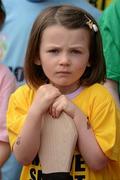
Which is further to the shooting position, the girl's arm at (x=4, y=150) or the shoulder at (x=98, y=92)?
the girl's arm at (x=4, y=150)

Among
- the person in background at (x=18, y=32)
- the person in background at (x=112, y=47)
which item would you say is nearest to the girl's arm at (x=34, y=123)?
the person in background at (x=112, y=47)

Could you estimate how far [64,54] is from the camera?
1.95m

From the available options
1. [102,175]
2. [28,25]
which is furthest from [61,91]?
[28,25]

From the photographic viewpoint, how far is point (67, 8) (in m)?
2.05

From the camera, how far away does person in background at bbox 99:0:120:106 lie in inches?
99.0

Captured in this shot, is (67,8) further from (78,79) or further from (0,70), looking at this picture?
(0,70)

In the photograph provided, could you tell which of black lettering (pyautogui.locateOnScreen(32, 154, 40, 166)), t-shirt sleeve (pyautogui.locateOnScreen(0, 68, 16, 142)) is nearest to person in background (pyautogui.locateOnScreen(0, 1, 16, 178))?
t-shirt sleeve (pyautogui.locateOnScreen(0, 68, 16, 142))

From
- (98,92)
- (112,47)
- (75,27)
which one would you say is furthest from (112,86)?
(75,27)

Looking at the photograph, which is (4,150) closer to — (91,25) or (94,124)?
(94,124)

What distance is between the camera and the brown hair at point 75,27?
202cm

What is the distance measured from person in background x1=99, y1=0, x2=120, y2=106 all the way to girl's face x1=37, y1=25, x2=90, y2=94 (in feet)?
1.69

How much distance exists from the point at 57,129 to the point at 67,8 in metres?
0.47

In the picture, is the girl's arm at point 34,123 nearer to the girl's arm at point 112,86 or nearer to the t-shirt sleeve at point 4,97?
the t-shirt sleeve at point 4,97

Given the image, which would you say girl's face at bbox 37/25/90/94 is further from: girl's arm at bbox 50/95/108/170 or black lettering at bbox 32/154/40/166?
black lettering at bbox 32/154/40/166
